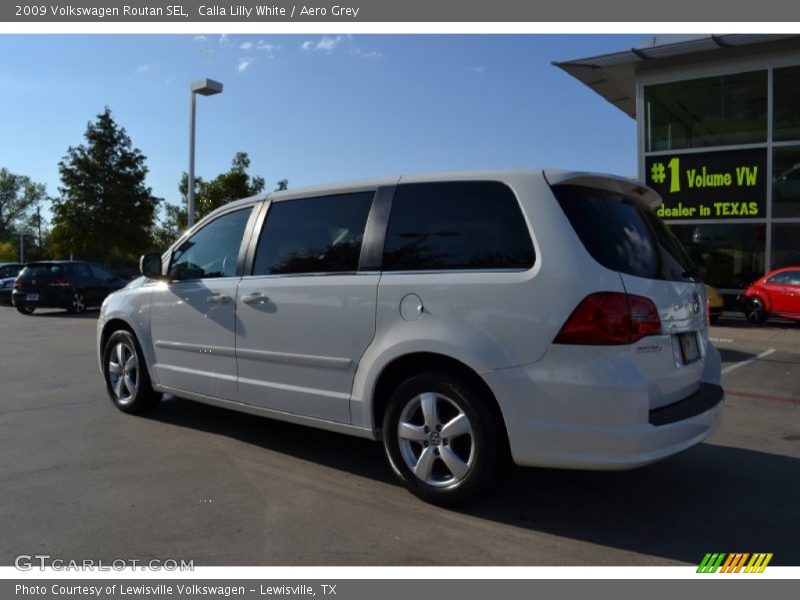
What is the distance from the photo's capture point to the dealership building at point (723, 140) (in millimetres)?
17578

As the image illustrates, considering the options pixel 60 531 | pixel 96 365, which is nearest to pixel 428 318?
pixel 60 531

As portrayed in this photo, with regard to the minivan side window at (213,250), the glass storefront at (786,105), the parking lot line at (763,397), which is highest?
the glass storefront at (786,105)

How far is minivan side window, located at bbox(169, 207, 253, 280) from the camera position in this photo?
5074 millimetres

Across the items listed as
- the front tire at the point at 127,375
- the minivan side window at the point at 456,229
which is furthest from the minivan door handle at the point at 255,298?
the front tire at the point at 127,375

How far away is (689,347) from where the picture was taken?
385 cm

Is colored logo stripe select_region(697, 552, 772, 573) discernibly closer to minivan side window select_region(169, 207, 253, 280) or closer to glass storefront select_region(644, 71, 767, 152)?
minivan side window select_region(169, 207, 253, 280)

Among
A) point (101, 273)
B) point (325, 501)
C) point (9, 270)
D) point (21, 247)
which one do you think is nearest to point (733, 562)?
point (325, 501)

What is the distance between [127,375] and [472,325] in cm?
373

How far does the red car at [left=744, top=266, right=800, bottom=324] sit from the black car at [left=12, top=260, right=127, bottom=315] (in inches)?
675

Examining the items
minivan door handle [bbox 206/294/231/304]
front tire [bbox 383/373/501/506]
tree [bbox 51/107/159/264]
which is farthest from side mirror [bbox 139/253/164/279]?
tree [bbox 51/107/159/264]

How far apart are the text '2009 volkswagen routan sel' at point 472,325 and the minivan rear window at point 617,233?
0.04 feet

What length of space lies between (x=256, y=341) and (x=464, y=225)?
175 centimetres

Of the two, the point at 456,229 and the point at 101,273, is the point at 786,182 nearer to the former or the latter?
the point at 456,229

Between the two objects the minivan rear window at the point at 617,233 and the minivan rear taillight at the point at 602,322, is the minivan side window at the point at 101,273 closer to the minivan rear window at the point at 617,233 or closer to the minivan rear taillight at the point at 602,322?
the minivan rear window at the point at 617,233
